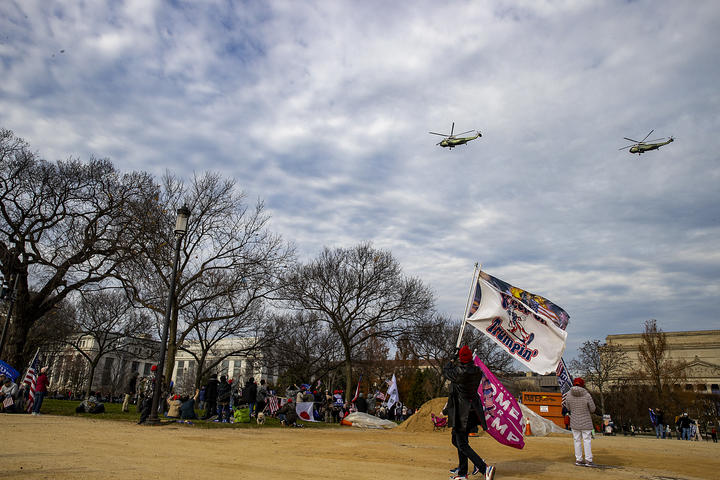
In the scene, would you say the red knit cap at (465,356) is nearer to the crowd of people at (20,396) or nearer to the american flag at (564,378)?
the american flag at (564,378)

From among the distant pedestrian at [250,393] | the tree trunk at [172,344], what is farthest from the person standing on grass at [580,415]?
the tree trunk at [172,344]

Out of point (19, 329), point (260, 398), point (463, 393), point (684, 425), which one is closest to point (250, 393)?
point (260, 398)

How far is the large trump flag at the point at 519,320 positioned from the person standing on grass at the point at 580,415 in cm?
108

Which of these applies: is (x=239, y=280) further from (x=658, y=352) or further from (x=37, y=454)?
(x=658, y=352)

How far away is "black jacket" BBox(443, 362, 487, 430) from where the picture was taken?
7.14m

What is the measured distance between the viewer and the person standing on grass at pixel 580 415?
9.24 metres

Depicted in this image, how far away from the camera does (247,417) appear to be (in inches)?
707

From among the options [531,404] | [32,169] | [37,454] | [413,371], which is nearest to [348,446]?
[37,454]

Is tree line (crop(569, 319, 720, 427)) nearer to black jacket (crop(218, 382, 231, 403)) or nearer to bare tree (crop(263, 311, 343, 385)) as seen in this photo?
bare tree (crop(263, 311, 343, 385))

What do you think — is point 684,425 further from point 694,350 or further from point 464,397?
point 694,350

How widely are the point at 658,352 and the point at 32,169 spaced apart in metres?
56.9

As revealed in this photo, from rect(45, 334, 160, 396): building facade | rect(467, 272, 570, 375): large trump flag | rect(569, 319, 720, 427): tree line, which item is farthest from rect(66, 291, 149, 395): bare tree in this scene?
rect(569, 319, 720, 427): tree line

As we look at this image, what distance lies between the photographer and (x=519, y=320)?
9.96m

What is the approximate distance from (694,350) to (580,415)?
82.3 meters
